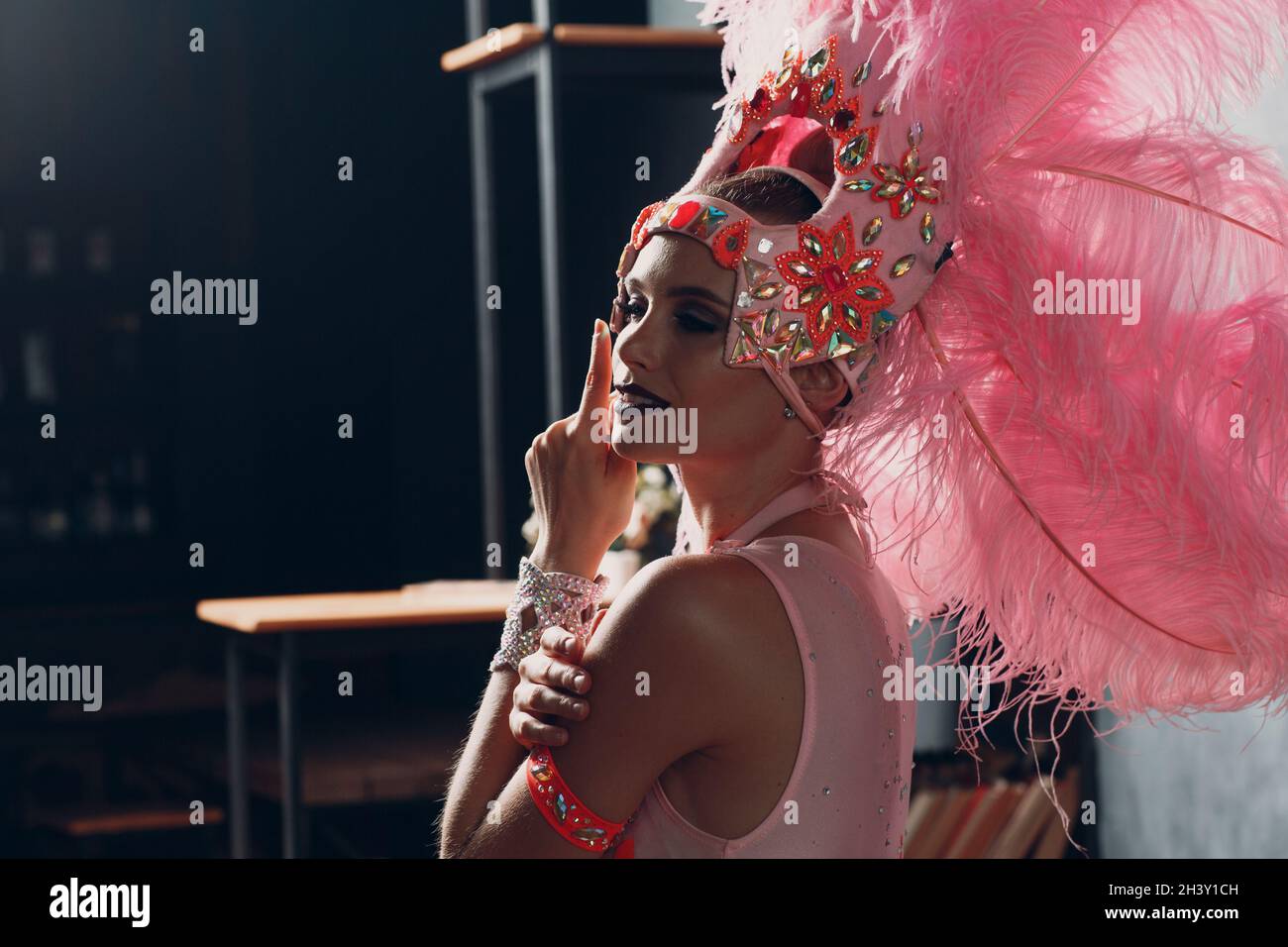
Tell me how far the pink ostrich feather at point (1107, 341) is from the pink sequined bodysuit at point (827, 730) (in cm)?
7

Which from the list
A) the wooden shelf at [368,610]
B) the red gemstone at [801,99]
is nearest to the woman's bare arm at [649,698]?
the red gemstone at [801,99]

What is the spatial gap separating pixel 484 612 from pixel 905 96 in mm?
2128

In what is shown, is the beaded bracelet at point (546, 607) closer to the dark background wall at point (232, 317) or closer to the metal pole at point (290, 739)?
the metal pole at point (290, 739)

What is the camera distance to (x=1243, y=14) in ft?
3.92

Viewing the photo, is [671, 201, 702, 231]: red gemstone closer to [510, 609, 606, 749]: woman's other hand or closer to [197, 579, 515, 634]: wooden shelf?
[510, 609, 606, 749]: woman's other hand

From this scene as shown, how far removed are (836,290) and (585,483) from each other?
0.80ft

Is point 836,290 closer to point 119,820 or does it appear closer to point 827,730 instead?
point 827,730

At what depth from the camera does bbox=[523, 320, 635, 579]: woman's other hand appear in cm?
119

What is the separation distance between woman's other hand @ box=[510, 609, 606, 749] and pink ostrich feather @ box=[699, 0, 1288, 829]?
9.7 inches

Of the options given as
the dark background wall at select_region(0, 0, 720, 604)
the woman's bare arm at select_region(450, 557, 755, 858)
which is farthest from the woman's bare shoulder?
the dark background wall at select_region(0, 0, 720, 604)

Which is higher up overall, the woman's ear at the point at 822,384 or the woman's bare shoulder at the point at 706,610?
the woman's ear at the point at 822,384

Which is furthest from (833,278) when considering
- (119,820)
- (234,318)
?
(234,318)

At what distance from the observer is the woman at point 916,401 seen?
107 cm
